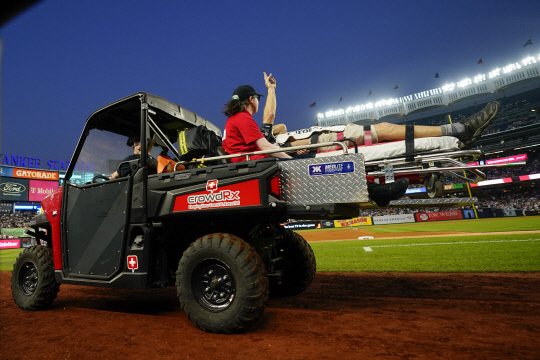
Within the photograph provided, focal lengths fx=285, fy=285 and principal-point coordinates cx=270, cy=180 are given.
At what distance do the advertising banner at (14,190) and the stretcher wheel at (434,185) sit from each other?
56.4 m

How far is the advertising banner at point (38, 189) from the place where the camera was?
4544 cm

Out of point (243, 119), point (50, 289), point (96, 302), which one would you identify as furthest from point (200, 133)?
point (96, 302)

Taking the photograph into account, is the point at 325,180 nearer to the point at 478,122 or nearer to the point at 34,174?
the point at 478,122

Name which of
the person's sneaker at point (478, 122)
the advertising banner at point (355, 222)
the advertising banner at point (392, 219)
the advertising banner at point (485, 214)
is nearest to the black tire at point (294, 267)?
the person's sneaker at point (478, 122)

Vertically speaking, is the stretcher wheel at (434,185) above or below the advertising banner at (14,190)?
below

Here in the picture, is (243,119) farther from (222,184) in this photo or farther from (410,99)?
(410,99)

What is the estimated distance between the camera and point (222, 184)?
2.89m

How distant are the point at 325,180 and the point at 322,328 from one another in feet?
4.62

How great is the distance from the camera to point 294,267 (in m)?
4.35

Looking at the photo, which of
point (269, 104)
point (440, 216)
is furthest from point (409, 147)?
point (440, 216)

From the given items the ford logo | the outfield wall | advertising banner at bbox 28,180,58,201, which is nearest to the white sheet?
the outfield wall

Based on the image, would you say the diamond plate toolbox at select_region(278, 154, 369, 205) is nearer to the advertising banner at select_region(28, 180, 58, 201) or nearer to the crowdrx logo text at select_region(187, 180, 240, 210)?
the crowdrx logo text at select_region(187, 180, 240, 210)

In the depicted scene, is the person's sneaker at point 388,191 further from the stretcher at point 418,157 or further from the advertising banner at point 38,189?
the advertising banner at point 38,189

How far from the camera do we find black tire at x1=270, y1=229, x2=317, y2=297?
14.0 feet
